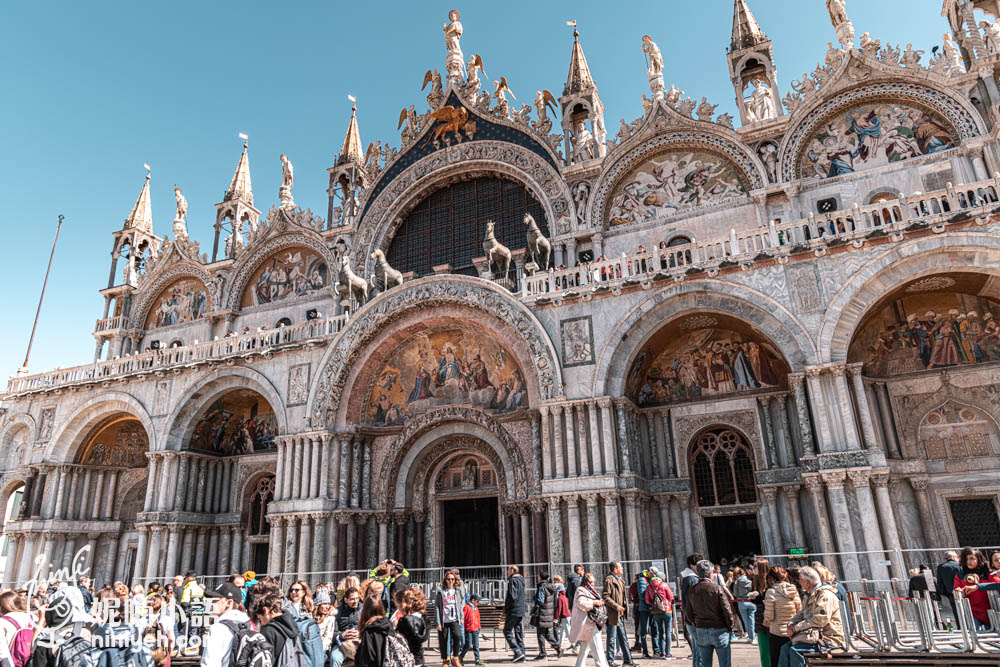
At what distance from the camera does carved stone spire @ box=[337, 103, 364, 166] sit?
26.8 meters

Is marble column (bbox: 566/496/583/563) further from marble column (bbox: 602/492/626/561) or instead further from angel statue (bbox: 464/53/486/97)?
angel statue (bbox: 464/53/486/97)

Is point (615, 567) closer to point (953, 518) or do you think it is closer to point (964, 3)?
point (953, 518)

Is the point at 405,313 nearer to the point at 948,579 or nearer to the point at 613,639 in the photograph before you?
the point at 613,639

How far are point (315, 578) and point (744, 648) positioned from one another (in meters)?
12.0

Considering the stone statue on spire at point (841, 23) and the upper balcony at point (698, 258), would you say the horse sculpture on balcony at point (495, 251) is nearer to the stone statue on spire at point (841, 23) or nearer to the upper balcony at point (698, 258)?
the upper balcony at point (698, 258)

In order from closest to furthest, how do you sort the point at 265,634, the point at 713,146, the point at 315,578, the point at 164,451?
the point at 265,634 → the point at 315,578 → the point at 713,146 → the point at 164,451

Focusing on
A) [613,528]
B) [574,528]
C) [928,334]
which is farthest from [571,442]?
[928,334]

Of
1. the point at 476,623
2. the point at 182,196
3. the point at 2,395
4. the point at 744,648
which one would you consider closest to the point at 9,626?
the point at 476,623

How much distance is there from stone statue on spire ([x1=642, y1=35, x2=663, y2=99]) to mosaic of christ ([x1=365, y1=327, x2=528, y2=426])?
10.1m

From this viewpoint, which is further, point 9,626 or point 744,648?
point 744,648

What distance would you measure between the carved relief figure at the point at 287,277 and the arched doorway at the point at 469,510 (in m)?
9.35

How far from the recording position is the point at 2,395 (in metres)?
25.9

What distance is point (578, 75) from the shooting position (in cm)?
2366

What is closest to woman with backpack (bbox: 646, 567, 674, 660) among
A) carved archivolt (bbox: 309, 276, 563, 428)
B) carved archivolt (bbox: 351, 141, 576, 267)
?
carved archivolt (bbox: 309, 276, 563, 428)
